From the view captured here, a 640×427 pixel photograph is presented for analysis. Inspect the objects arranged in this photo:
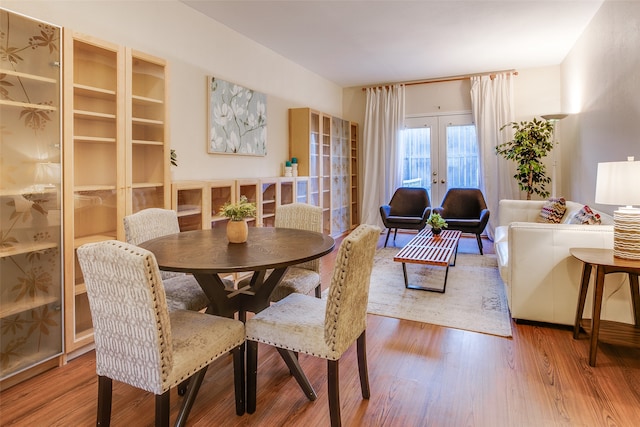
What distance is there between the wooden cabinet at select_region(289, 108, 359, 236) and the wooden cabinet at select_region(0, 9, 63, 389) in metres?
3.41

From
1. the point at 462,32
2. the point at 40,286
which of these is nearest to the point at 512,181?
the point at 462,32

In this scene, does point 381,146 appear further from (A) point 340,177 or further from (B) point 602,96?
(B) point 602,96

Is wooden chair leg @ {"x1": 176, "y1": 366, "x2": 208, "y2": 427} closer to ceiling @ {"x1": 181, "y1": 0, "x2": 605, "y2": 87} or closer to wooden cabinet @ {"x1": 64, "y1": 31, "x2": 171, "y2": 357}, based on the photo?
wooden cabinet @ {"x1": 64, "y1": 31, "x2": 171, "y2": 357}

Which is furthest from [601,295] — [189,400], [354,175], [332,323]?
[354,175]

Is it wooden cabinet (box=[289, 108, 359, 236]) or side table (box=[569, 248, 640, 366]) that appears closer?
side table (box=[569, 248, 640, 366])

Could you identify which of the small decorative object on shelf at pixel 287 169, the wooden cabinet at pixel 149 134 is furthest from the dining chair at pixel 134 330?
the small decorative object on shelf at pixel 287 169

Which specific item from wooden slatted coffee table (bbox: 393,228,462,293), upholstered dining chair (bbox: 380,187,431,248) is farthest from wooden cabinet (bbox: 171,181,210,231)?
upholstered dining chair (bbox: 380,187,431,248)

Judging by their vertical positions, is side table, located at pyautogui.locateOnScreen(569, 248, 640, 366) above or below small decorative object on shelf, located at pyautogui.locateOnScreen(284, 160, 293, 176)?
below

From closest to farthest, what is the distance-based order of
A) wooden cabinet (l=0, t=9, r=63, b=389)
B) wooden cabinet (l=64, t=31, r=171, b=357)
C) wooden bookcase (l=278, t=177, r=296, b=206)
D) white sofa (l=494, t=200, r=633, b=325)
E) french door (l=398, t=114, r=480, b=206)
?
wooden cabinet (l=0, t=9, r=63, b=389) < wooden cabinet (l=64, t=31, r=171, b=357) < white sofa (l=494, t=200, r=633, b=325) < wooden bookcase (l=278, t=177, r=296, b=206) < french door (l=398, t=114, r=480, b=206)

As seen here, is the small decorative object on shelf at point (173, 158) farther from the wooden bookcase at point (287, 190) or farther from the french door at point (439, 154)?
the french door at point (439, 154)

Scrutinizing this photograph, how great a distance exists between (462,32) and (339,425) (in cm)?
430

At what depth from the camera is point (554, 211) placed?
3930 mm

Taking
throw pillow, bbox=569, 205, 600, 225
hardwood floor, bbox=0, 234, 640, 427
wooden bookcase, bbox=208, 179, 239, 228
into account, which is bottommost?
hardwood floor, bbox=0, 234, 640, 427

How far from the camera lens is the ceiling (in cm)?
362
